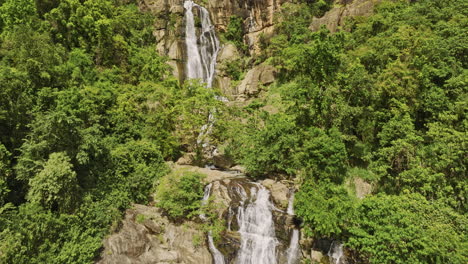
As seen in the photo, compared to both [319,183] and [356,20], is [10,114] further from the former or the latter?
[356,20]

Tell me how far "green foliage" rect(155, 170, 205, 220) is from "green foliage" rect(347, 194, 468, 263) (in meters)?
10.5

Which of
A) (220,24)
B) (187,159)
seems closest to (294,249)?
(187,159)

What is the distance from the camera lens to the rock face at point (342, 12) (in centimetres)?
3292

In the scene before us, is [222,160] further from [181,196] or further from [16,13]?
[16,13]

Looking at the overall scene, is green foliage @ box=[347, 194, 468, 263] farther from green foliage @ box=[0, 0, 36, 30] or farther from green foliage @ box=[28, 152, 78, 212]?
green foliage @ box=[0, 0, 36, 30]

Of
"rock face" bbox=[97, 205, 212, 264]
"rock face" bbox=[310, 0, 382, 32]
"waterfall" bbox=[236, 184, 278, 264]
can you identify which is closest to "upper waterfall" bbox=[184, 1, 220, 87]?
"rock face" bbox=[310, 0, 382, 32]

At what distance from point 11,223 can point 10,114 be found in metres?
6.86

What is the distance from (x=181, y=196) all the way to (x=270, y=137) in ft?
28.4

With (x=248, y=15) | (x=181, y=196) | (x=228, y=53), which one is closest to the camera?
(x=181, y=196)

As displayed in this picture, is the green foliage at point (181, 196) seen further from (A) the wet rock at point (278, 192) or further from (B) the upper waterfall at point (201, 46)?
(B) the upper waterfall at point (201, 46)

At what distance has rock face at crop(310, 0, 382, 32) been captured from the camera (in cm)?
3292

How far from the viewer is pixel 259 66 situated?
3781cm

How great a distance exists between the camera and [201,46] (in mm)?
40062

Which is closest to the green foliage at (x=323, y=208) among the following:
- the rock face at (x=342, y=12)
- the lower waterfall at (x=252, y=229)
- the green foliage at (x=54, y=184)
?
the lower waterfall at (x=252, y=229)
